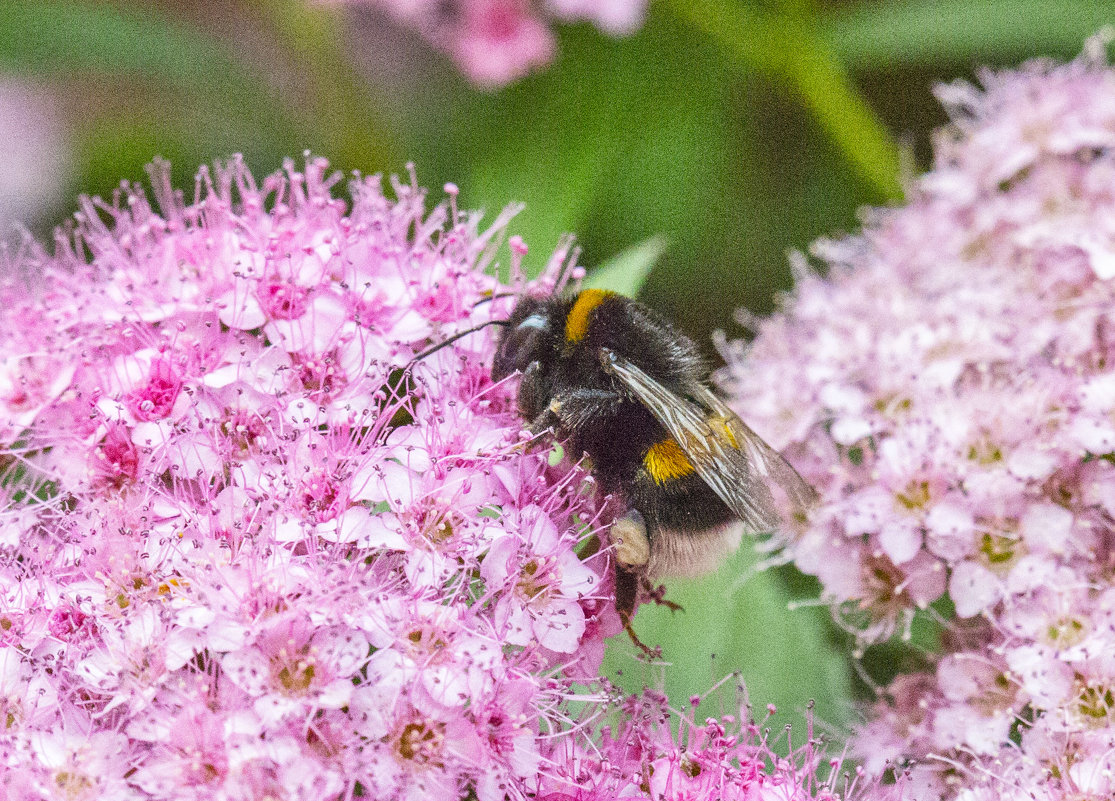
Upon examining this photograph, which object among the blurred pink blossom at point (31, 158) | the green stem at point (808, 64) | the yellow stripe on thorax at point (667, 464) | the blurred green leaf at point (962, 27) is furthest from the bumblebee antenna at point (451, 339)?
the blurred pink blossom at point (31, 158)

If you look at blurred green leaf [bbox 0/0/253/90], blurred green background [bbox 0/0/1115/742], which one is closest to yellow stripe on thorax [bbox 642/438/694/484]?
blurred green background [bbox 0/0/1115/742]

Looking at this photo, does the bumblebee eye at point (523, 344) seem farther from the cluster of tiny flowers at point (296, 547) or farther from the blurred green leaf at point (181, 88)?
the blurred green leaf at point (181, 88)

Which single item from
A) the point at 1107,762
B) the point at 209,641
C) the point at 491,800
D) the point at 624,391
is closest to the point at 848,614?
the point at 1107,762

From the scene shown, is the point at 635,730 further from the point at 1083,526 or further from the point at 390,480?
the point at 1083,526

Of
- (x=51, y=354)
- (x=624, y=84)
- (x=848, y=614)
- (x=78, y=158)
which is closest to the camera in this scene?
(x=51, y=354)

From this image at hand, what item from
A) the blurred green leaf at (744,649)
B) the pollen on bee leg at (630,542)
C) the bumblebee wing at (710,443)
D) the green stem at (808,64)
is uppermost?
the green stem at (808,64)

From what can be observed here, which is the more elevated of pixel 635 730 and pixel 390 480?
pixel 390 480

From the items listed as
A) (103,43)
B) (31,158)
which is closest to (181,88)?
(103,43)
